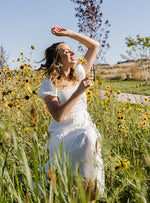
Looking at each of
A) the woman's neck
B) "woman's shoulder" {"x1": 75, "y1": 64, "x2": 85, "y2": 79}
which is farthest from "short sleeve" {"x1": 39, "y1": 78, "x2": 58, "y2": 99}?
"woman's shoulder" {"x1": 75, "y1": 64, "x2": 85, "y2": 79}

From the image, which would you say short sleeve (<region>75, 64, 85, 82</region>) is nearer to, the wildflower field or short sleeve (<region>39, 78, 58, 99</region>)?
the wildflower field

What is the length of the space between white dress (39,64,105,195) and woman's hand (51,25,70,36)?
30 cm

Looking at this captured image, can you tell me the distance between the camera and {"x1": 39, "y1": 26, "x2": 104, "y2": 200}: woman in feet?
4.91

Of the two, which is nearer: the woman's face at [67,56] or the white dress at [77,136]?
the white dress at [77,136]

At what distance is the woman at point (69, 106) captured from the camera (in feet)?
4.91

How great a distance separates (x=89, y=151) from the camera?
1.49 metres

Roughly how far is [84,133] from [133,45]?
1062 centimetres

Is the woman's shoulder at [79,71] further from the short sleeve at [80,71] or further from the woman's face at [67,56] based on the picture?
the woman's face at [67,56]

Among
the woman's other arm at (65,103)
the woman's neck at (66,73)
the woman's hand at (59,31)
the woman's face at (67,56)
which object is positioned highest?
the woman's hand at (59,31)

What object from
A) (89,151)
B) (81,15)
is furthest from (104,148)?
(81,15)

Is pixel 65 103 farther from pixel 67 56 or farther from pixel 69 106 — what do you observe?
pixel 67 56

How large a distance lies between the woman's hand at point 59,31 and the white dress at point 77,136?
30 cm

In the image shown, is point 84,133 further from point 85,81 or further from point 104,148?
point 104,148

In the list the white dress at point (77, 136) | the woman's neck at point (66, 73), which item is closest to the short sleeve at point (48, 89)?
the white dress at point (77, 136)
